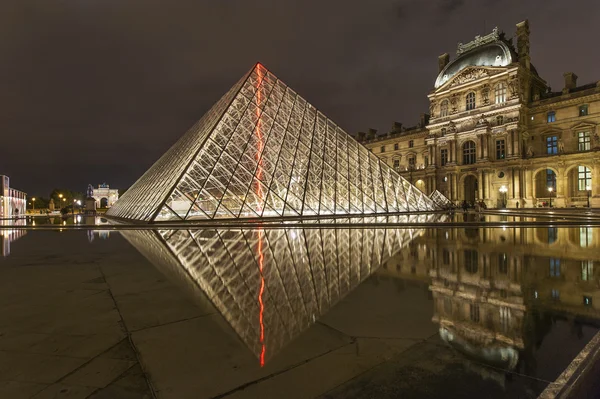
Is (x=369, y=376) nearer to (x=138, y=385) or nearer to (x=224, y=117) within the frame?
(x=138, y=385)

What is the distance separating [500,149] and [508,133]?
7.35 ft

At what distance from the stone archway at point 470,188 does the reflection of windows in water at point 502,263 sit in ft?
138

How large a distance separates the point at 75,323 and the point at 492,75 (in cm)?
4739

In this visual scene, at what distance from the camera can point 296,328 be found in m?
2.81

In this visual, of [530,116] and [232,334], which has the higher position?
[530,116]

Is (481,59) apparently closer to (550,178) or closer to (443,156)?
(443,156)

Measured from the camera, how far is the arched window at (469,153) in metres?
42.9

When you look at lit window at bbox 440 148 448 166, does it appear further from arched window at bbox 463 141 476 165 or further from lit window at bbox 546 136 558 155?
lit window at bbox 546 136 558 155

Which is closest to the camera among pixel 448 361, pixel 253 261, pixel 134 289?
pixel 448 361

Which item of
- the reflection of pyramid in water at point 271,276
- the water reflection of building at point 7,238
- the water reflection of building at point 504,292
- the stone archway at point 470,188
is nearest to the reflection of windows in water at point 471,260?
the water reflection of building at point 504,292

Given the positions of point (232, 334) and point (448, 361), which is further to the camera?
point (232, 334)

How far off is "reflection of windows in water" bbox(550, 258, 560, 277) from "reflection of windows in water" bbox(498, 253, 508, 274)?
577 mm

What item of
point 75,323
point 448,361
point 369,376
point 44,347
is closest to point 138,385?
point 44,347

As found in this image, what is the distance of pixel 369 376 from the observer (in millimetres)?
1983
